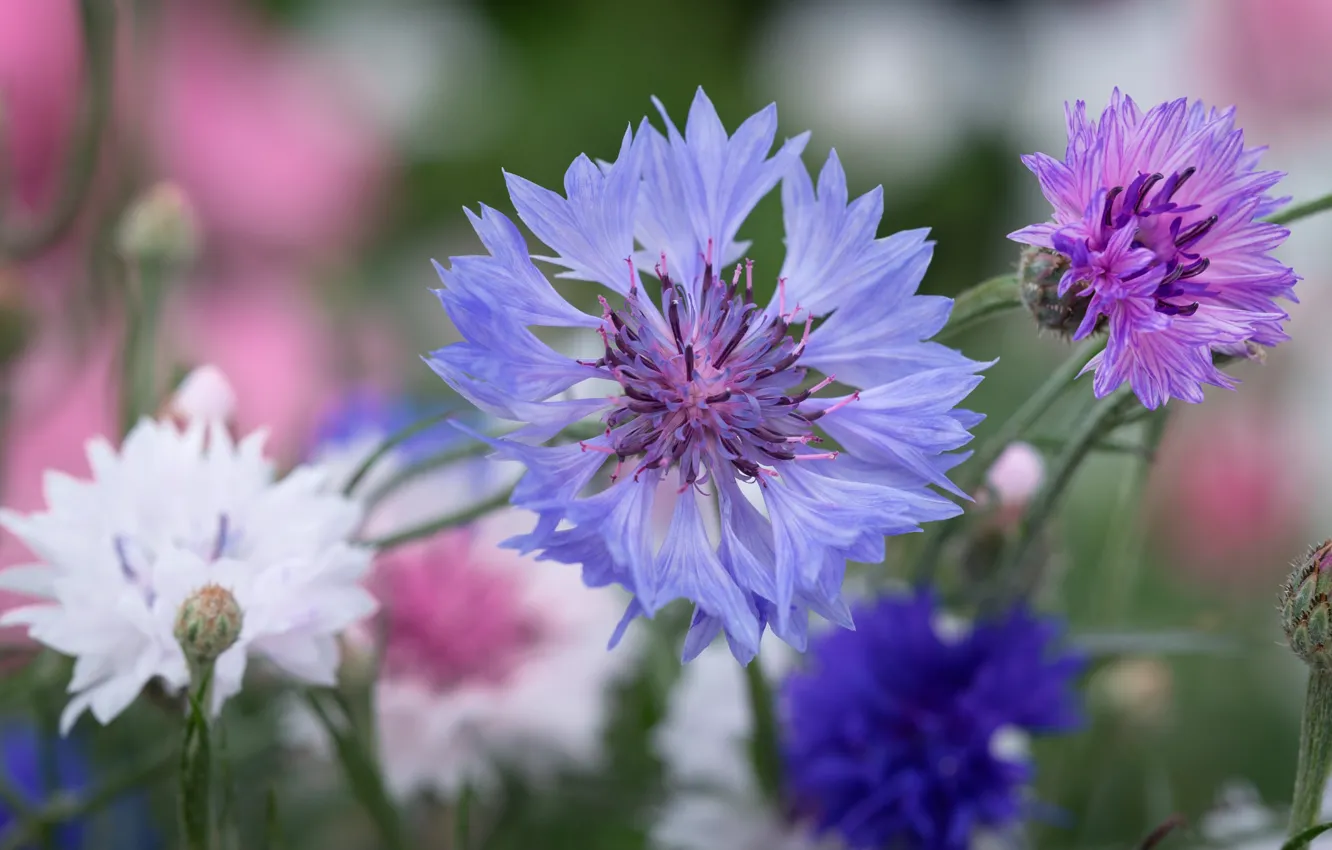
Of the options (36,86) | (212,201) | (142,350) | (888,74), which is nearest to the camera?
(142,350)

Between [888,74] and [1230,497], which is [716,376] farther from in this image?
[888,74]

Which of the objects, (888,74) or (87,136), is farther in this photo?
(888,74)

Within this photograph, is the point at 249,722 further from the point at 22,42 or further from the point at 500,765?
the point at 22,42

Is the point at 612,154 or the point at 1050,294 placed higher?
the point at 612,154

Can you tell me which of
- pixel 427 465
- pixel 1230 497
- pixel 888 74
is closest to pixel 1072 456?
pixel 427 465

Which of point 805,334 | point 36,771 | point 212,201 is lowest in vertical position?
point 36,771

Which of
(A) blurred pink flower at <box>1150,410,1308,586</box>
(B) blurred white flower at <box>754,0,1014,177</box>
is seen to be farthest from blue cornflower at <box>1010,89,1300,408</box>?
(B) blurred white flower at <box>754,0,1014,177</box>

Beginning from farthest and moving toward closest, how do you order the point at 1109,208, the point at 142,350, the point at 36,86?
the point at 36,86
the point at 142,350
the point at 1109,208

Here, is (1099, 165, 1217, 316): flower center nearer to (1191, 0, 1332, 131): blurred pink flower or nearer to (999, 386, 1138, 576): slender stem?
(999, 386, 1138, 576): slender stem
